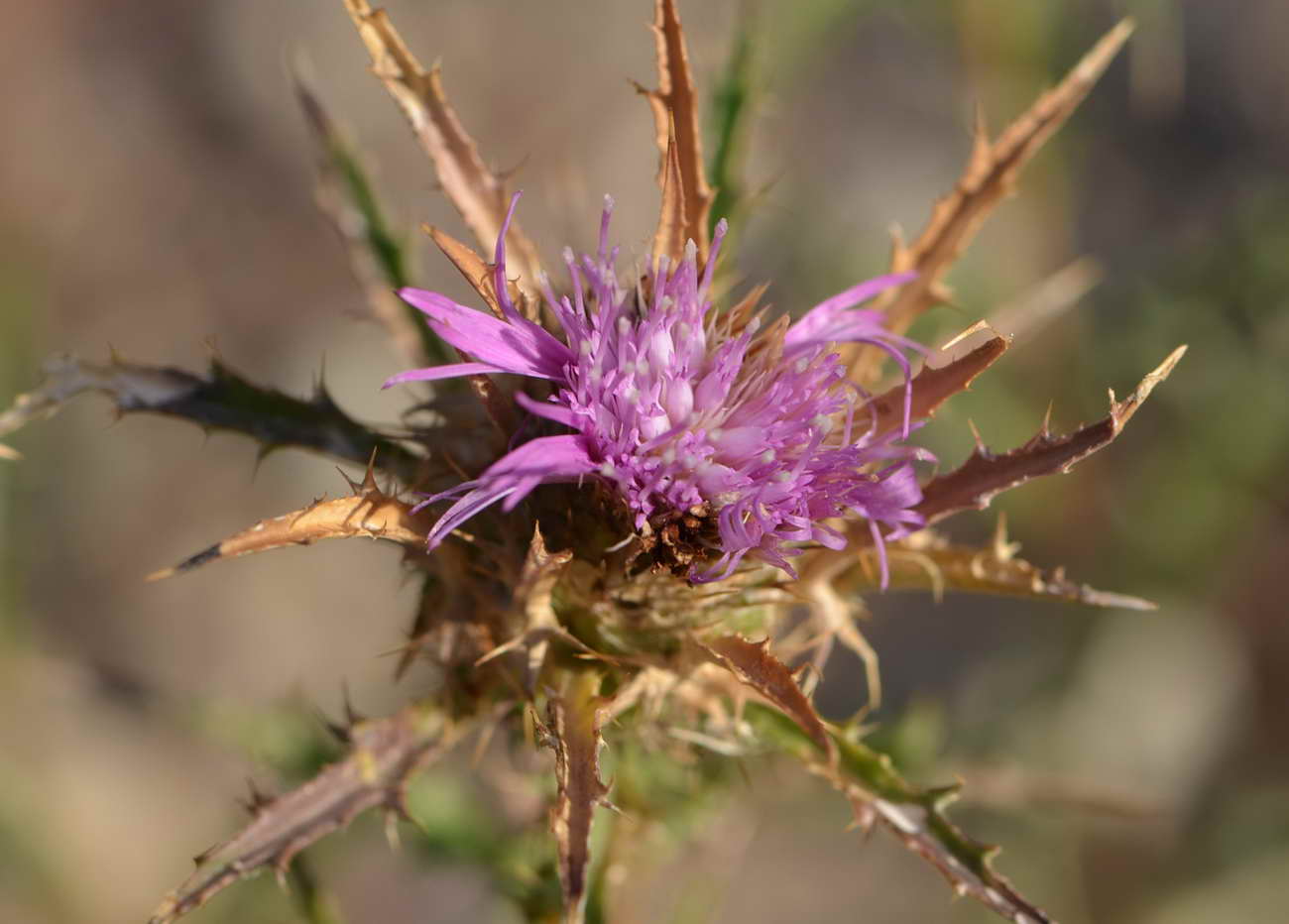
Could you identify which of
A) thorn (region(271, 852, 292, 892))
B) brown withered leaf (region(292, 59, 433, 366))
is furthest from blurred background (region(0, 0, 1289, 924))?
thorn (region(271, 852, 292, 892))

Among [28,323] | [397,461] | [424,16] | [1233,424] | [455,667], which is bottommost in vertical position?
[1233,424]

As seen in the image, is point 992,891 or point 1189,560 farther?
point 1189,560

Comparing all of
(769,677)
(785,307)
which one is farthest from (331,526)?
(785,307)

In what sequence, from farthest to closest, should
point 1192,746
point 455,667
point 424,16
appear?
point 424,16
point 1192,746
point 455,667

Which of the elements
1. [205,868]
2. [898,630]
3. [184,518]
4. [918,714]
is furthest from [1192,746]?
[184,518]

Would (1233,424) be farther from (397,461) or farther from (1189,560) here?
(397,461)

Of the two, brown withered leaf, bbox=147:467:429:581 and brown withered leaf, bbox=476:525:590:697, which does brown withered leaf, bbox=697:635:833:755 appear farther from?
brown withered leaf, bbox=147:467:429:581
